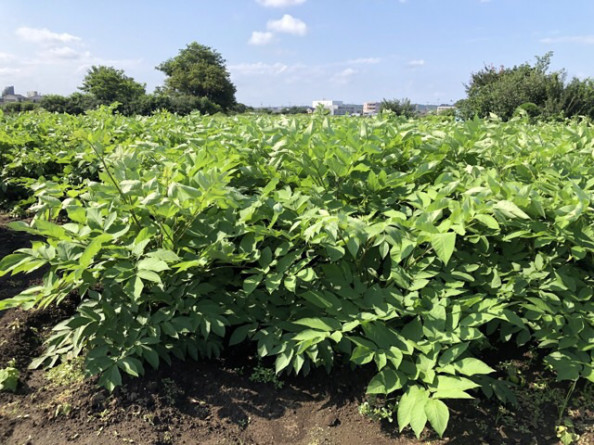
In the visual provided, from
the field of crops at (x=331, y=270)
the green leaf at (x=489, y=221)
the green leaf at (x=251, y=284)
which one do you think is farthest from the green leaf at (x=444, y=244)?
the green leaf at (x=251, y=284)

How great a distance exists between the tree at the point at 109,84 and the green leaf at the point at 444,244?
57527 mm

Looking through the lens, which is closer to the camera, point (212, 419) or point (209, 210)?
point (212, 419)

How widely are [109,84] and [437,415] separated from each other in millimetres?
62961

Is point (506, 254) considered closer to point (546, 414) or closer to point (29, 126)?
point (546, 414)

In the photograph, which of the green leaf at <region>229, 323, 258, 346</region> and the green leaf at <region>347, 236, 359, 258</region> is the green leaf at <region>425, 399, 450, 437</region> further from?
the green leaf at <region>229, 323, 258, 346</region>

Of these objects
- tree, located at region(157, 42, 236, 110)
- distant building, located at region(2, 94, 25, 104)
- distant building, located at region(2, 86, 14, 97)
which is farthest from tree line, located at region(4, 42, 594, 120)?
distant building, located at region(2, 86, 14, 97)

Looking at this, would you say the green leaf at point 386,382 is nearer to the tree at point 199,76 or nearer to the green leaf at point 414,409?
the green leaf at point 414,409

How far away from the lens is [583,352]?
6.95 ft

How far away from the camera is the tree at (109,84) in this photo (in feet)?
180

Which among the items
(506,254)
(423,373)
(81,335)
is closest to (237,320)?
(81,335)

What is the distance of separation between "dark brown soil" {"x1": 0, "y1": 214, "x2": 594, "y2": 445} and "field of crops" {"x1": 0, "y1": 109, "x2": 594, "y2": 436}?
125mm

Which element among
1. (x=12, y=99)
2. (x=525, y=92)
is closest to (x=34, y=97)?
(x=12, y=99)

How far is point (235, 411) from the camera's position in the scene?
2.12 meters

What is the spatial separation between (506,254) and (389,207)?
65 centimetres
